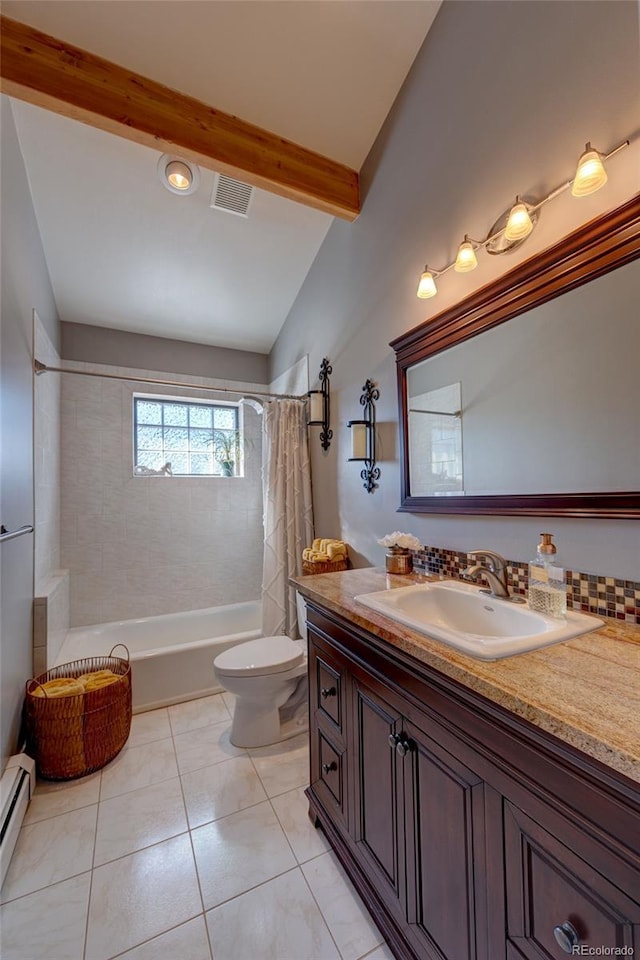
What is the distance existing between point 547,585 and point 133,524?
8.90 ft

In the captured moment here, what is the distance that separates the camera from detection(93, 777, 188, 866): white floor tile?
4.43 ft

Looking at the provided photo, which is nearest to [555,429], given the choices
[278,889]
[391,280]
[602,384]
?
[602,384]

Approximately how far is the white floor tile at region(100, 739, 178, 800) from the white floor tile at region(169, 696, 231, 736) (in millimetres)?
145

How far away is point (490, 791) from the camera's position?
0.71 metres

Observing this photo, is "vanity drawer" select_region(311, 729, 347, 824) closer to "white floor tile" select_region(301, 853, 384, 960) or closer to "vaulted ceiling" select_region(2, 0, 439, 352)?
"white floor tile" select_region(301, 853, 384, 960)

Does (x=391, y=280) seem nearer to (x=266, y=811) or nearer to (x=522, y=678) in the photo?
(x=522, y=678)

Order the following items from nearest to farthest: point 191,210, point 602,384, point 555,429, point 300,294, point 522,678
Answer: point 522,678, point 602,384, point 555,429, point 191,210, point 300,294

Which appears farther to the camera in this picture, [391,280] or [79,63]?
[391,280]

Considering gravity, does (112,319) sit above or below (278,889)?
above

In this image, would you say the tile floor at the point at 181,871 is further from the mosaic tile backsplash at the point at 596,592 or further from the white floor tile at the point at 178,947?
the mosaic tile backsplash at the point at 596,592

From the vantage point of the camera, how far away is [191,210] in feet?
7.00

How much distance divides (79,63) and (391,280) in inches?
59.3

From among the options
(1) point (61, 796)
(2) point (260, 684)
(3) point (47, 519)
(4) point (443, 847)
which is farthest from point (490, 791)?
(3) point (47, 519)

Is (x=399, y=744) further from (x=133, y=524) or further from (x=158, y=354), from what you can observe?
(x=158, y=354)
